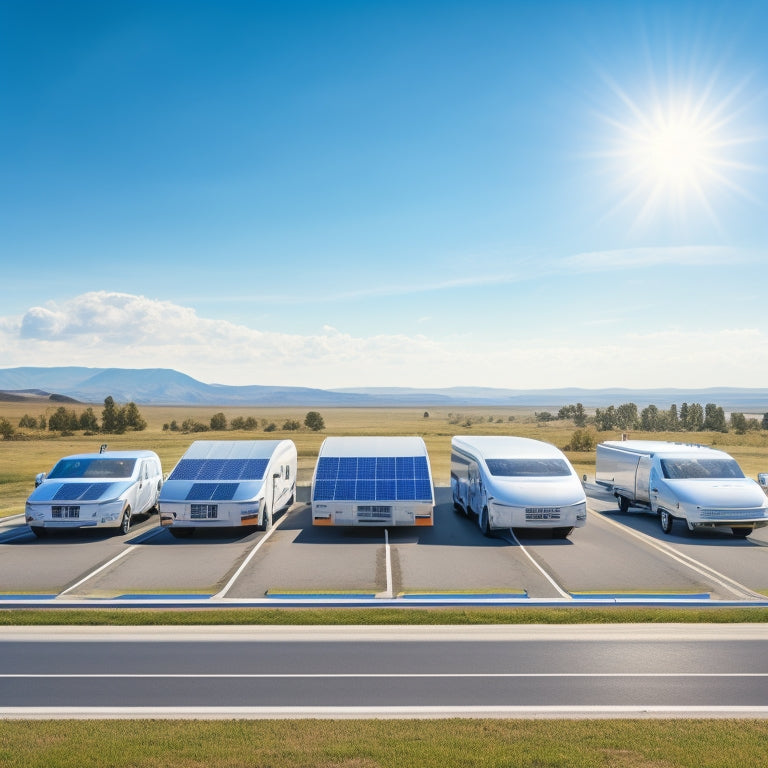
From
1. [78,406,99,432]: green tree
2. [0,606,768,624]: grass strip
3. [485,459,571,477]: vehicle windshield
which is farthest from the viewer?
[78,406,99,432]: green tree

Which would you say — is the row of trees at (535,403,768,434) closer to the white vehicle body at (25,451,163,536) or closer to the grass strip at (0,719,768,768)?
the white vehicle body at (25,451,163,536)

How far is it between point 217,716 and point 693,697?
206 inches

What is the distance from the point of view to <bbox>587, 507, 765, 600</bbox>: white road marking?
12.9 meters

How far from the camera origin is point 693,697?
8.13m

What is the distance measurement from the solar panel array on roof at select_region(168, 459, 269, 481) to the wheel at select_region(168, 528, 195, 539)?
125 centimetres

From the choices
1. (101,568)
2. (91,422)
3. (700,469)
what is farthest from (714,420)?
(101,568)

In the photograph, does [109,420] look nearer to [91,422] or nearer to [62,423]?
[91,422]

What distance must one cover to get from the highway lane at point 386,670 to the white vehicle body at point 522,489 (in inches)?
231

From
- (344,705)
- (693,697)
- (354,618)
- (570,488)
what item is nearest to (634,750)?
(693,697)

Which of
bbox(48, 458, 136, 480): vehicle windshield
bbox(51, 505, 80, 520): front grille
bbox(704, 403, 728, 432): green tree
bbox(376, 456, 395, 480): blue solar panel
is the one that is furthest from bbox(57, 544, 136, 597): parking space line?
bbox(704, 403, 728, 432): green tree

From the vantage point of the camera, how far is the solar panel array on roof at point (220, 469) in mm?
17859

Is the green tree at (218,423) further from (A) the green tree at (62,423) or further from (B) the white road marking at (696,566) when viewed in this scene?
(B) the white road marking at (696,566)

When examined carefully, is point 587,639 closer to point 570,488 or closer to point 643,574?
point 643,574

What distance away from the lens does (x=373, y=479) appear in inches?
701
